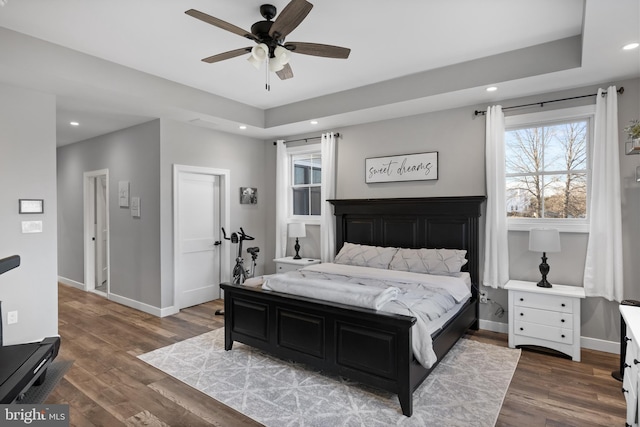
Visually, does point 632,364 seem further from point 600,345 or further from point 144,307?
point 144,307

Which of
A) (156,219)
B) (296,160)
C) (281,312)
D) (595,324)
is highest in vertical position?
(296,160)

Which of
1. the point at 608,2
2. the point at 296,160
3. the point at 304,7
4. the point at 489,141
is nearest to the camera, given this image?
the point at 304,7

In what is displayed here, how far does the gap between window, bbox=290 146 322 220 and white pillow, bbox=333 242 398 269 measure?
1.13m

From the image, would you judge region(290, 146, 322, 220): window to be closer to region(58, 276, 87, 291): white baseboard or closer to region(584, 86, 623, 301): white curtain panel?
region(584, 86, 623, 301): white curtain panel

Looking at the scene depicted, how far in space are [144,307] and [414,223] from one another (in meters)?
3.87

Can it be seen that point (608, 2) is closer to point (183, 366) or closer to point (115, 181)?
point (183, 366)

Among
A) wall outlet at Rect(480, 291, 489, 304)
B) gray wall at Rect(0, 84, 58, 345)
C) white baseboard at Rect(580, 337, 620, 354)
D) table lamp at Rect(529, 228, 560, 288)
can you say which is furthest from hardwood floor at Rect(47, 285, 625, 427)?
table lamp at Rect(529, 228, 560, 288)

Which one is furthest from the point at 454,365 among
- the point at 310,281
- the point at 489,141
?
the point at 489,141

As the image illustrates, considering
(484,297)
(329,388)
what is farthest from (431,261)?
Answer: (329,388)

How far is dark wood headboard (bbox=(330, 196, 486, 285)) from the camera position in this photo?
4109 mm

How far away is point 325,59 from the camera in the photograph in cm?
362

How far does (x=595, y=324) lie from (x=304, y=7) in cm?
398

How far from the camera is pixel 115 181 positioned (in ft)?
17.7

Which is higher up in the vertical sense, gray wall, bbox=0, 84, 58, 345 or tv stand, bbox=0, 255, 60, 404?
gray wall, bbox=0, 84, 58, 345
